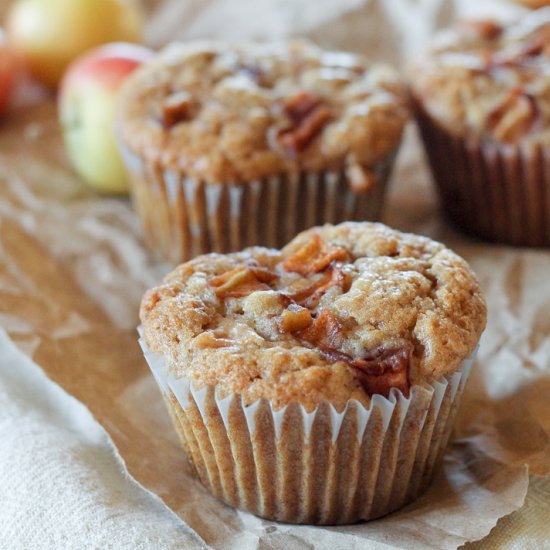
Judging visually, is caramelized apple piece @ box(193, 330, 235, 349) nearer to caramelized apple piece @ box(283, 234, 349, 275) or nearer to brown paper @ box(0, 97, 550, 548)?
caramelized apple piece @ box(283, 234, 349, 275)

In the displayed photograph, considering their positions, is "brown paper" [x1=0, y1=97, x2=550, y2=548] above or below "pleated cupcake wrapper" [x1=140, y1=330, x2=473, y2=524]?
below

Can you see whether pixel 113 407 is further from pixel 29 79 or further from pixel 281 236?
pixel 29 79

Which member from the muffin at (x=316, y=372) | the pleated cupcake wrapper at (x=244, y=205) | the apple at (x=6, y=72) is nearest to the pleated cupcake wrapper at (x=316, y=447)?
the muffin at (x=316, y=372)

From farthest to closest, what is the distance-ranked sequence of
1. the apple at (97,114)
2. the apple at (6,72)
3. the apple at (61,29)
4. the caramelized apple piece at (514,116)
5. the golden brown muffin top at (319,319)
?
the apple at (61,29) → the apple at (6,72) → the apple at (97,114) → the caramelized apple piece at (514,116) → the golden brown muffin top at (319,319)

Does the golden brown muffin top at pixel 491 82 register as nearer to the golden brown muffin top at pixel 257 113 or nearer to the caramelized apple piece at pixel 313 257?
the golden brown muffin top at pixel 257 113

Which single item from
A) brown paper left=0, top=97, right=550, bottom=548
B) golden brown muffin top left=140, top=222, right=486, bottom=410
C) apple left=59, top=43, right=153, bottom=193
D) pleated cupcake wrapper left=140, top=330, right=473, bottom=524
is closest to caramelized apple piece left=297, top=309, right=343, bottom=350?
golden brown muffin top left=140, top=222, right=486, bottom=410

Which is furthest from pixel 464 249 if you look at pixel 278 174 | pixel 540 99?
pixel 278 174

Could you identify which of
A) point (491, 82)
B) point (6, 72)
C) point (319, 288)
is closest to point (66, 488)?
point (319, 288)

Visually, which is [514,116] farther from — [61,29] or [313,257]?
[61,29]
